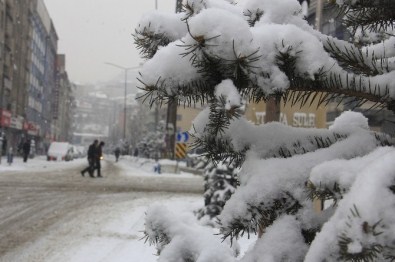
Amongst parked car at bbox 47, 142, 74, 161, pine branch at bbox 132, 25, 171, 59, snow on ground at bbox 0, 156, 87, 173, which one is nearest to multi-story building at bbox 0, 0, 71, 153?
snow on ground at bbox 0, 156, 87, 173

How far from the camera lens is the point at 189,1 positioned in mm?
1486

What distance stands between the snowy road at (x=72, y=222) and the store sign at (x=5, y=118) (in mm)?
24721

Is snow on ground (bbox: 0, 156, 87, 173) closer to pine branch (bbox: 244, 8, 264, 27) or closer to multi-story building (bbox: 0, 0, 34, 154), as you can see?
multi-story building (bbox: 0, 0, 34, 154)

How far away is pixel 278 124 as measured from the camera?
1.79 metres

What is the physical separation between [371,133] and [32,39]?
63.5 metres

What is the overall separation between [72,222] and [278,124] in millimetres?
8767

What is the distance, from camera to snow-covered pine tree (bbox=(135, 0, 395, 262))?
3.49ft

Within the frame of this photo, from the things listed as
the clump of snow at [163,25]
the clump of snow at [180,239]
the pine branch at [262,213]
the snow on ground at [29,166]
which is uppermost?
the clump of snow at [163,25]

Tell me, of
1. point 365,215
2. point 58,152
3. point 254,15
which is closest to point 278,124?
point 254,15

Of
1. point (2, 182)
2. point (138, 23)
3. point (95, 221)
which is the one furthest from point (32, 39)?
point (138, 23)

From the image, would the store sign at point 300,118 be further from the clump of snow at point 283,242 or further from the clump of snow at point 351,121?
the clump of snow at point 283,242

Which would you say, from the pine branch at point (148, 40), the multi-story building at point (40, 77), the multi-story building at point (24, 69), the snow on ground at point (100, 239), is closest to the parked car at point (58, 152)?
Answer: the multi-story building at point (24, 69)

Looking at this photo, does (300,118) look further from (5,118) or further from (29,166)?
(5,118)

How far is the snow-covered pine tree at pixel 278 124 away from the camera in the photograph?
1.06 m
